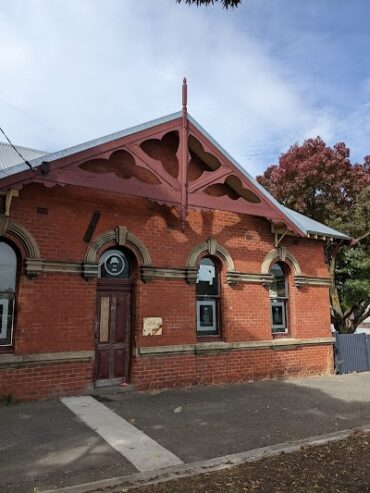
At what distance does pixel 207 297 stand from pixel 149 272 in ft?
6.03

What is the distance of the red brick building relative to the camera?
315 inches

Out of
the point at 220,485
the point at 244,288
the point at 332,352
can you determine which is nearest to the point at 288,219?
the point at 244,288

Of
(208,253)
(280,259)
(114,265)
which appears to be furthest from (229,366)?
(114,265)

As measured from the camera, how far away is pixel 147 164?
8641 mm

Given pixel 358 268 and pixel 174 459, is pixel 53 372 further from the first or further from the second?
pixel 358 268

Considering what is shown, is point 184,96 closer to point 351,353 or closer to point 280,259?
point 280,259

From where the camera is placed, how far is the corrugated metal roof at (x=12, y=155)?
985cm

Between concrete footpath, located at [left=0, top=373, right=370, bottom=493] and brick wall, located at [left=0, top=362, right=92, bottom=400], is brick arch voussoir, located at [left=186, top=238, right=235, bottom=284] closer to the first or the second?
concrete footpath, located at [left=0, top=373, right=370, bottom=493]

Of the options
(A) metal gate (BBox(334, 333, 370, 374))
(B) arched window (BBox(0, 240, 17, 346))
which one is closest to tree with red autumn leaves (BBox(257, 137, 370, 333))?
(A) metal gate (BBox(334, 333, 370, 374))

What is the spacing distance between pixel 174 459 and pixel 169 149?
7.03 meters

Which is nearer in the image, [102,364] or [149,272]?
[102,364]

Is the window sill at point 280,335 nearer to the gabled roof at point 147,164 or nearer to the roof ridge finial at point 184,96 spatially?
the gabled roof at point 147,164

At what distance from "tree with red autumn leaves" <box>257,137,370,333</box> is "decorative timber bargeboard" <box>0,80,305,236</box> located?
6.53m

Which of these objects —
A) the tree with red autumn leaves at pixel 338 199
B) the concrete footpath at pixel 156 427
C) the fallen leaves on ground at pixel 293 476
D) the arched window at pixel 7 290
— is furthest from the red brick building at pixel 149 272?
the tree with red autumn leaves at pixel 338 199
